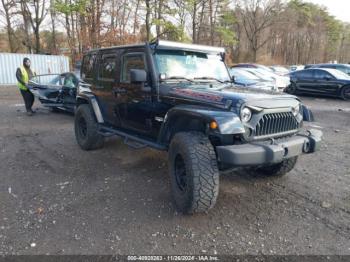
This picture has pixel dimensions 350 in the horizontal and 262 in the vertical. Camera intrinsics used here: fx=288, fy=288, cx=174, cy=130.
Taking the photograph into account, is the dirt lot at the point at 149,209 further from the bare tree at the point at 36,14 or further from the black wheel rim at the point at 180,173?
the bare tree at the point at 36,14

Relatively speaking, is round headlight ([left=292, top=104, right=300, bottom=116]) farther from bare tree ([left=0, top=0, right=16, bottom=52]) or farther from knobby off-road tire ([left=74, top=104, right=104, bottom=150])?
bare tree ([left=0, top=0, right=16, bottom=52])

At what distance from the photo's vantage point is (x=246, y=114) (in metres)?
3.16

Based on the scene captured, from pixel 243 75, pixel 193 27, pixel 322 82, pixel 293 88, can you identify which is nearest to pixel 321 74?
pixel 322 82

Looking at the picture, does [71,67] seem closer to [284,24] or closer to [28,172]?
[28,172]

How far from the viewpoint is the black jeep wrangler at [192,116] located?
305 cm

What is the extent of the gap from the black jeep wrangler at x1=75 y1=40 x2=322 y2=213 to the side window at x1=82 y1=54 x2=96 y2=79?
150 mm

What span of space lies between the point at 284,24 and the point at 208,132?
49054mm

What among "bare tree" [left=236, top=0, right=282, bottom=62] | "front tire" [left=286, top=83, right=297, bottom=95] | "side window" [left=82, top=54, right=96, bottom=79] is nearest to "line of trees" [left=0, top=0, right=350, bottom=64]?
"bare tree" [left=236, top=0, right=282, bottom=62]

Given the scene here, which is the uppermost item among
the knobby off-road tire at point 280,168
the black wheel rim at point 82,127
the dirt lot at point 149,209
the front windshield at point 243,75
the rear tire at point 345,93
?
the front windshield at point 243,75

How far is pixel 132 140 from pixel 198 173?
6.26 ft

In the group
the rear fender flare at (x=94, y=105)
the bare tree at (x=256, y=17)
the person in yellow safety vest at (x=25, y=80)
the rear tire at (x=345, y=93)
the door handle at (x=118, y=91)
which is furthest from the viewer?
the bare tree at (x=256, y=17)

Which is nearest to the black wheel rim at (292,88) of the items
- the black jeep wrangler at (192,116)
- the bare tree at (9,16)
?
the black jeep wrangler at (192,116)

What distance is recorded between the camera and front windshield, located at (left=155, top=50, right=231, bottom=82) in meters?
4.11

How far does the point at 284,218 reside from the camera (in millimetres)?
3316
